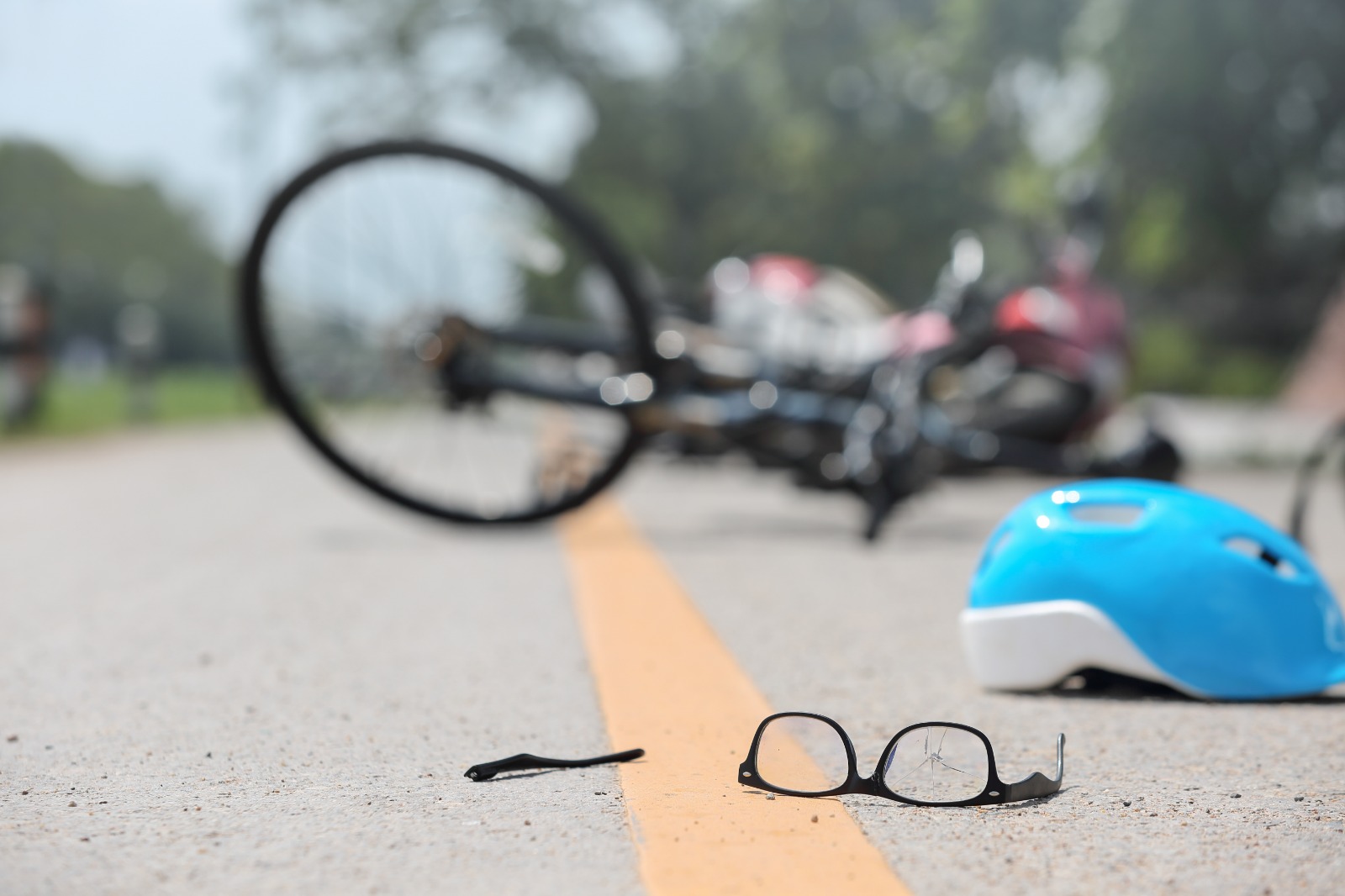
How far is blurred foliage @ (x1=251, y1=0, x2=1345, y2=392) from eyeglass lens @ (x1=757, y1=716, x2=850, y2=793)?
1130 centimetres

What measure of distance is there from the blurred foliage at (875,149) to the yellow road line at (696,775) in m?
10.3

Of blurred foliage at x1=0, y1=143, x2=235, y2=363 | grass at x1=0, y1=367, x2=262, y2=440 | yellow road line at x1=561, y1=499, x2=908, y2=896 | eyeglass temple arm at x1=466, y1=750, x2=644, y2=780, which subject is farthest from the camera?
blurred foliage at x1=0, y1=143, x2=235, y2=363

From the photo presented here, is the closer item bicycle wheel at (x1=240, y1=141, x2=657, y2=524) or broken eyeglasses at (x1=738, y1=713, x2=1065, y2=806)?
broken eyeglasses at (x1=738, y1=713, x2=1065, y2=806)

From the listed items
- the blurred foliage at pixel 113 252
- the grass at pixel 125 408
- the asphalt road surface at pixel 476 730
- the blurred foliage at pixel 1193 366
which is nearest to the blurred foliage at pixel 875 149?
the blurred foliage at pixel 1193 366

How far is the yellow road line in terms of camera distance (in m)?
1.78

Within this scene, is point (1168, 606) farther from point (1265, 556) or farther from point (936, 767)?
point (936, 767)

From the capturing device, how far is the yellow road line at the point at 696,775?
1782mm

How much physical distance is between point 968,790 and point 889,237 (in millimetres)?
31889

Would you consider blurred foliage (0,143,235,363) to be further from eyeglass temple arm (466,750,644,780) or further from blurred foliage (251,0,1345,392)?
eyeglass temple arm (466,750,644,780)

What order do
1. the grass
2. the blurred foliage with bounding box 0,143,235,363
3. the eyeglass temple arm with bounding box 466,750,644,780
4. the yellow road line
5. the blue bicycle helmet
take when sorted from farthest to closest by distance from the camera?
1. the blurred foliage with bounding box 0,143,235,363
2. the grass
3. the blue bicycle helmet
4. the eyeglass temple arm with bounding box 466,750,644,780
5. the yellow road line

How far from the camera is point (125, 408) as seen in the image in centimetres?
1725

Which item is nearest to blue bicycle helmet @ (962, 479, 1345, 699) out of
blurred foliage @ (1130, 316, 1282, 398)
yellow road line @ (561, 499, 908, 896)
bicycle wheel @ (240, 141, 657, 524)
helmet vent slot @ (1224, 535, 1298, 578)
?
helmet vent slot @ (1224, 535, 1298, 578)

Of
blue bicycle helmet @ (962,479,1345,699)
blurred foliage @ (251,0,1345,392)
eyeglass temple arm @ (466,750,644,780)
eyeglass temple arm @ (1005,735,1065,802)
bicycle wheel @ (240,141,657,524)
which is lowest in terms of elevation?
eyeglass temple arm @ (1005,735,1065,802)

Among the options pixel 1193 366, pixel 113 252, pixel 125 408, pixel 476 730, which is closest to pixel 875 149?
pixel 1193 366
